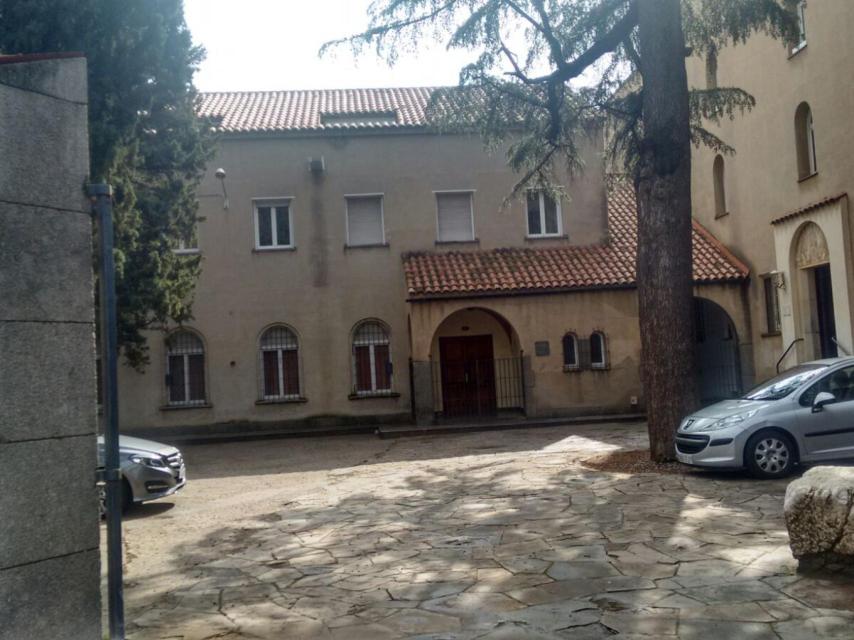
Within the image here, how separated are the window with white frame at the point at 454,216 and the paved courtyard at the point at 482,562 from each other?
1302cm

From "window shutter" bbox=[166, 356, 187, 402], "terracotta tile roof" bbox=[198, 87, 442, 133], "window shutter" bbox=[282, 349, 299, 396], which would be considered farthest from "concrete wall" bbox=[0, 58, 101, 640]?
"window shutter" bbox=[166, 356, 187, 402]

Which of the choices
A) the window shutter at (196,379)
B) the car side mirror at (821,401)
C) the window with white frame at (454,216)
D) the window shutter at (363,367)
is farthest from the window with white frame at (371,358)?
the car side mirror at (821,401)

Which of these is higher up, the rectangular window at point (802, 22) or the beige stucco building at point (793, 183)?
the rectangular window at point (802, 22)

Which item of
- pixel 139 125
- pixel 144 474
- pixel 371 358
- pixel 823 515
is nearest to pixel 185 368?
pixel 371 358

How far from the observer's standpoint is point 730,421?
40.0ft

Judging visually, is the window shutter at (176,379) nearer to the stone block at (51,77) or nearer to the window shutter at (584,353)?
the window shutter at (584,353)

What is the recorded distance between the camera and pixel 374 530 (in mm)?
9672

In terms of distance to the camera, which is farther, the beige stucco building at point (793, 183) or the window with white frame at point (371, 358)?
the window with white frame at point (371, 358)

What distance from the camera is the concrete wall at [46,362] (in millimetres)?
4660

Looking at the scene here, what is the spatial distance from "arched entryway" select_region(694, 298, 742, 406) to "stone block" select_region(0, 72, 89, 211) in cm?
2198

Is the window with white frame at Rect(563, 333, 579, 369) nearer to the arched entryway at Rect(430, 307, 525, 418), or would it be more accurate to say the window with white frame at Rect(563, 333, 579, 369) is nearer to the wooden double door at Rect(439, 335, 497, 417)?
the arched entryway at Rect(430, 307, 525, 418)

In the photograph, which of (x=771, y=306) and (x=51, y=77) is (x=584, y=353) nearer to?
(x=771, y=306)

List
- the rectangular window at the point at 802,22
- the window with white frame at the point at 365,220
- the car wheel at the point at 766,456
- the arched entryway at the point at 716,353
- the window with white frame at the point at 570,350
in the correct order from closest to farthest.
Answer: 1. the car wheel at the point at 766,456
2. the rectangular window at the point at 802,22
3. the window with white frame at the point at 570,350
4. the arched entryway at the point at 716,353
5. the window with white frame at the point at 365,220

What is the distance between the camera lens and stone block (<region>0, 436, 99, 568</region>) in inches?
182
